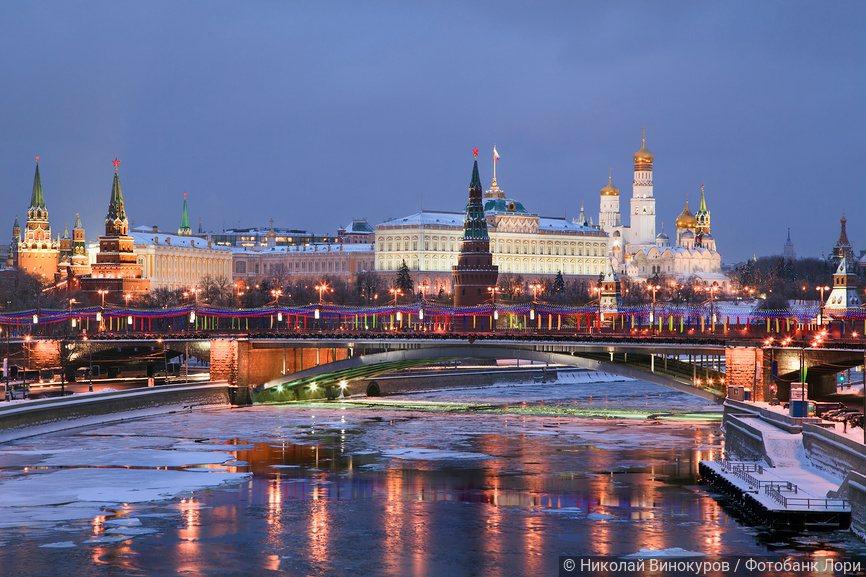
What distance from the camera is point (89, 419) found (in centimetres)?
4975

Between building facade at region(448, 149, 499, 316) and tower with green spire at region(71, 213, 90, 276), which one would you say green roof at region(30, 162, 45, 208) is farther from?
building facade at region(448, 149, 499, 316)

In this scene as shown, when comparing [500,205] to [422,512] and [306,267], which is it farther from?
[422,512]

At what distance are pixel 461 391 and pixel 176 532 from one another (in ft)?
153

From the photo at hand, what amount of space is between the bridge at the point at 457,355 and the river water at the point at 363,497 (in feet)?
9.02

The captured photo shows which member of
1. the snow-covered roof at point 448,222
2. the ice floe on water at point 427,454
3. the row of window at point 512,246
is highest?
the snow-covered roof at point 448,222

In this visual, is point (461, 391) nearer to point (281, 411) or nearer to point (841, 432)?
point (281, 411)

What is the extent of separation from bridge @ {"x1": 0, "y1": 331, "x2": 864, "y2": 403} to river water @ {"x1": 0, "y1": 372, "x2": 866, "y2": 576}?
2749 mm

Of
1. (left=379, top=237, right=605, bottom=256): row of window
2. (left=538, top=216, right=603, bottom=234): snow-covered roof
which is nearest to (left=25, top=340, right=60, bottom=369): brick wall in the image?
(left=379, top=237, right=605, bottom=256): row of window

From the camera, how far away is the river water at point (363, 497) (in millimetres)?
25930

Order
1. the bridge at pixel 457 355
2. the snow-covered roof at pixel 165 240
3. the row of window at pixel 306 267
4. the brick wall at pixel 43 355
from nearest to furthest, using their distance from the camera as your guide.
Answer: the bridge at pixel 457 355, the brick wall at pixel 43 355, the snow-covered roof at pixel 165 240, the row of window at pixel 306 267

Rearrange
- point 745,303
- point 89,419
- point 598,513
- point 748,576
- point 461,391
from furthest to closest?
1. point 745,303
2. point 461,391
3. point 89,419
4. point 598,513
5. point 748,576

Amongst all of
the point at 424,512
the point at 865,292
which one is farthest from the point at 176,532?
the point at 865,292

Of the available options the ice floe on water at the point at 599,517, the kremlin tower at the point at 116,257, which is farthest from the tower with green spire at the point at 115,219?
the ice floe on water at the point at 599,517

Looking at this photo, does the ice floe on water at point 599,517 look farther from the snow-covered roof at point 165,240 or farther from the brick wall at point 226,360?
the snow-covered roof at point 165,240
